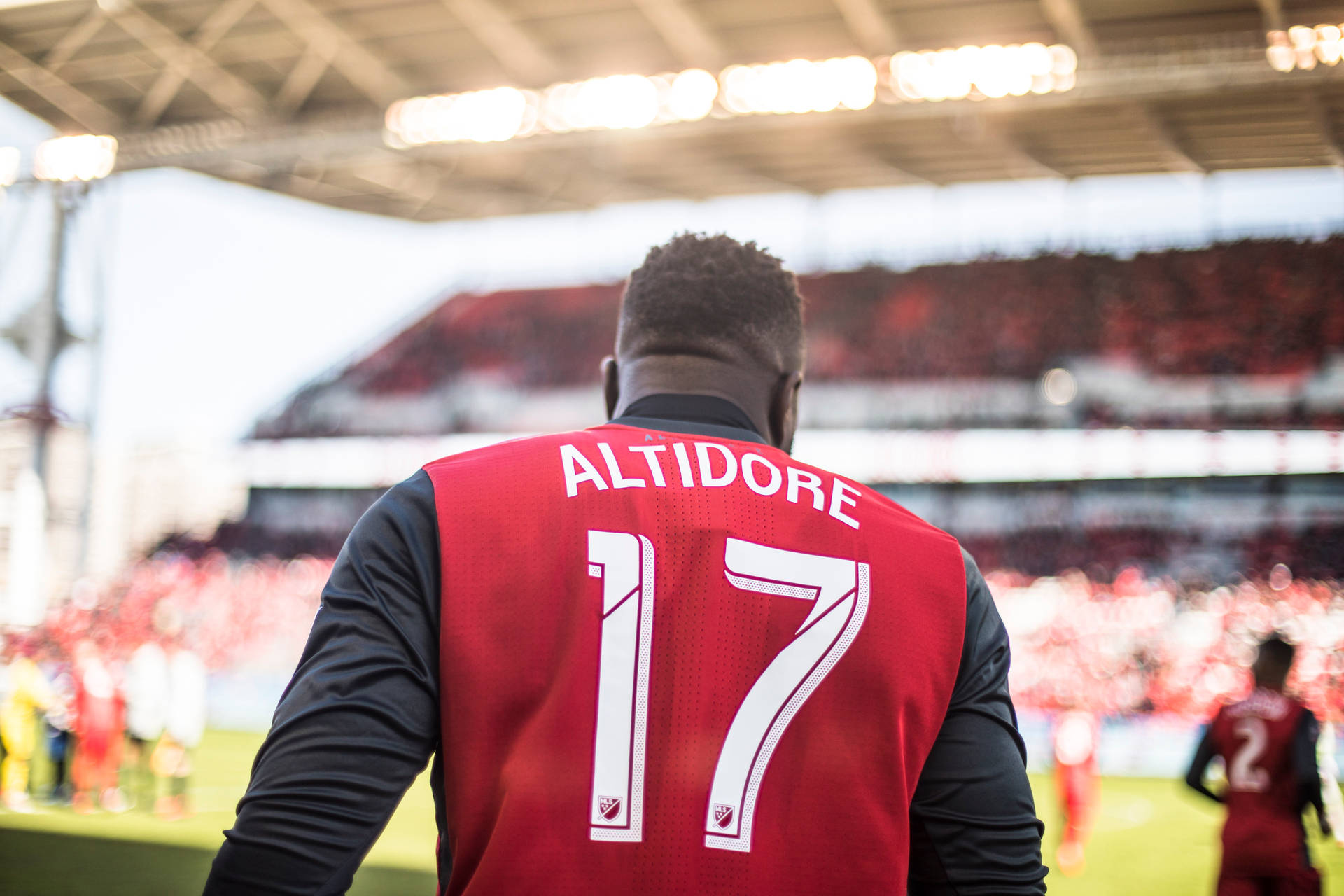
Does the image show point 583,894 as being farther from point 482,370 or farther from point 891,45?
point 482,370

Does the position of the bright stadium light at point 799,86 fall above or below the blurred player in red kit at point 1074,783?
above

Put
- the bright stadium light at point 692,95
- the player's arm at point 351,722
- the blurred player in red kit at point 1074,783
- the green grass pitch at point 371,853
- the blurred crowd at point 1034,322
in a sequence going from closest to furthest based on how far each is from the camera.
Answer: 1. the player's arm at point 351,722
2. the green grass pitch at point 371,853
3. the blurred player in red kit at point 1074,783
4. the bright stadium light at point 692,95
5. the blurred crowd at point 1034,322

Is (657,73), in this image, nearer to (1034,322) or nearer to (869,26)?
(869,26)

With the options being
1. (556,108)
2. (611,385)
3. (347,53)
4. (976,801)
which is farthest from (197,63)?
(976,801)

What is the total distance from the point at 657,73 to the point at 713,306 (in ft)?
Answer: 44.2

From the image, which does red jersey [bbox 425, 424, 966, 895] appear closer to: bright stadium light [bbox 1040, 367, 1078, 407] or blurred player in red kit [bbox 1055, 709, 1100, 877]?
blurred player in red kit [bbox 1055, 709, 1100, 877]

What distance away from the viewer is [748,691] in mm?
1075

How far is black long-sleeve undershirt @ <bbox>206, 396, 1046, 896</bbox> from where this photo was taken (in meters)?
0.96

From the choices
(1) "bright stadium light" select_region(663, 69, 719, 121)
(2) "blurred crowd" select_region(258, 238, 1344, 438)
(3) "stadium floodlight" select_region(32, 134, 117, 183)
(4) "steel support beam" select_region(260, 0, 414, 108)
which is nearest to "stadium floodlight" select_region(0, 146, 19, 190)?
(3) "stadium floodlight" select_region(32, 134, 117, 183)

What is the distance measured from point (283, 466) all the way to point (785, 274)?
77.3 feet

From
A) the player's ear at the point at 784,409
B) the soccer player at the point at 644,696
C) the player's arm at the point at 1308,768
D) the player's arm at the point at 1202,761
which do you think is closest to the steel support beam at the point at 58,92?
the player's arm at the point at 1202,761

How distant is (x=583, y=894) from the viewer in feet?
3.36

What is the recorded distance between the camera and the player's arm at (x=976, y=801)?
1104 millimetres

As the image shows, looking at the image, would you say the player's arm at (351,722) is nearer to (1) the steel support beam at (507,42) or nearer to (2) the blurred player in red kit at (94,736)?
(2) the blurred player in red kit at (94,736)
